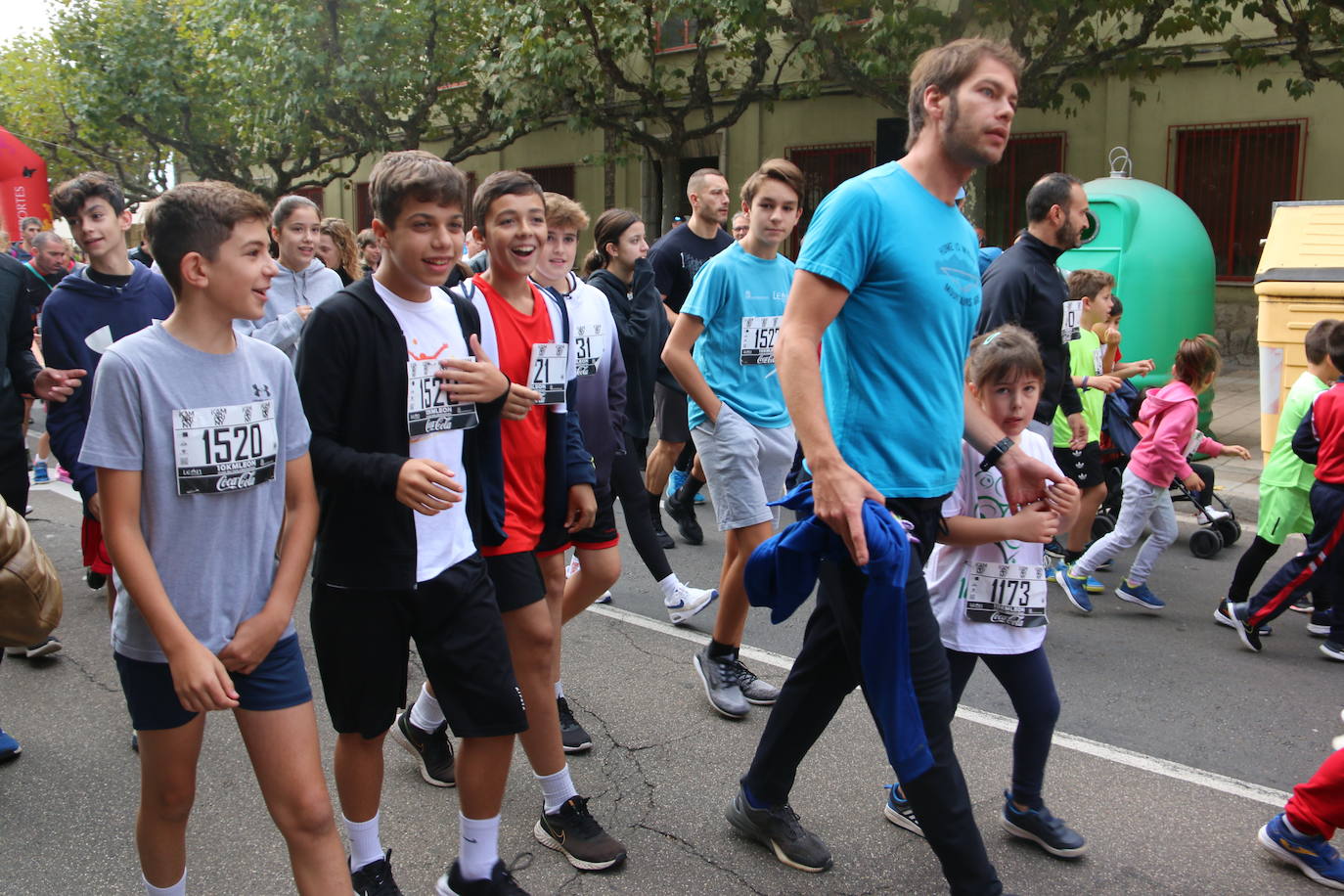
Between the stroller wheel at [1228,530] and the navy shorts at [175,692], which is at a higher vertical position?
the navy shorts at [175,692]

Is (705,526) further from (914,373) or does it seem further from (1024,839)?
(914,373)

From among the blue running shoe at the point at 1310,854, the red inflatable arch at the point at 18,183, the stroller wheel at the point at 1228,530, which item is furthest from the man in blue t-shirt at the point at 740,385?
the red inflatable arch at the point at 18,183

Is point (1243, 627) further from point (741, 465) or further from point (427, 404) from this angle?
point (427, 404)

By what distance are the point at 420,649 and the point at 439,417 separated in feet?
1.83

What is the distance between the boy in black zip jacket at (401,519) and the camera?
8.77 ft

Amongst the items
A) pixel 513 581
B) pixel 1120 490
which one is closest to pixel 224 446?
pixel 513 581

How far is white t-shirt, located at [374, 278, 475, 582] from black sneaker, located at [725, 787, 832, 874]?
43.4 inches

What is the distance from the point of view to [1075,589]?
19.0 feet

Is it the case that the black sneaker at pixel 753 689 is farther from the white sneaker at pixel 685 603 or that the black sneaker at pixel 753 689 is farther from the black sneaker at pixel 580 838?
the black sneaker at pixel 580 838

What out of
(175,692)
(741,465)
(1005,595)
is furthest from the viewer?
(741,465)

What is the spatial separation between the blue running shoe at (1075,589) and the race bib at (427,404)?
12.6 feet

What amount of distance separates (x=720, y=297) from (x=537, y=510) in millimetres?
1739

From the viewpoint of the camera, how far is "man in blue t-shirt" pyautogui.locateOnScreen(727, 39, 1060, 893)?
2.60 meters

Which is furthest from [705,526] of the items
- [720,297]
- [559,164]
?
[559,164]
